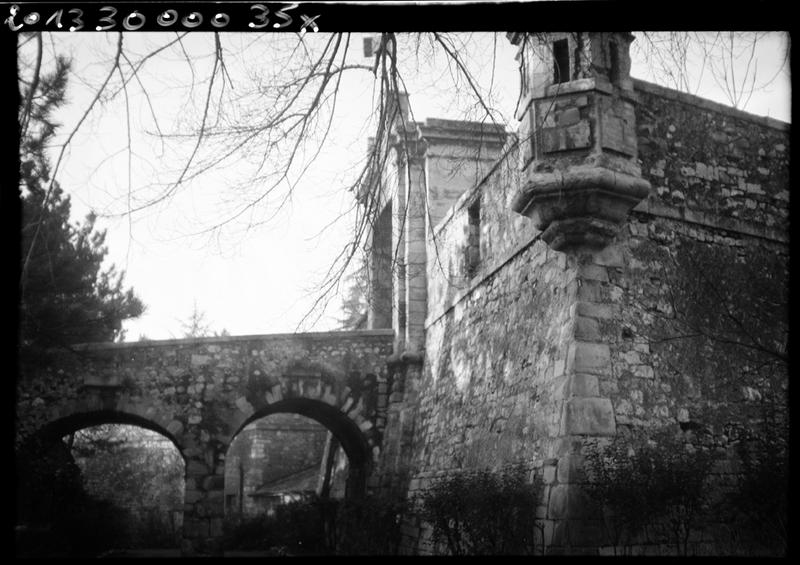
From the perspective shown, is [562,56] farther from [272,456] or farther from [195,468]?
[272,456]

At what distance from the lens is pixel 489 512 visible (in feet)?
25.3

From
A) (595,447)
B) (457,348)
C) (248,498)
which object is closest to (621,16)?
(595,447)

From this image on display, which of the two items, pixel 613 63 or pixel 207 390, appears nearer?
pixel 613 63

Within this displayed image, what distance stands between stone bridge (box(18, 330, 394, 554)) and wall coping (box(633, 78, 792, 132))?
8048 millimetres

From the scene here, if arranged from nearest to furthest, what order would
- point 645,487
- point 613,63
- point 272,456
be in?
point 645,487, point 613,63, point 272,456

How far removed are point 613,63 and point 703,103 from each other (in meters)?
1.39

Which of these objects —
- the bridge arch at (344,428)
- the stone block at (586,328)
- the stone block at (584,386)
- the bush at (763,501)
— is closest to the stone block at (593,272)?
the stone block at (586,328)

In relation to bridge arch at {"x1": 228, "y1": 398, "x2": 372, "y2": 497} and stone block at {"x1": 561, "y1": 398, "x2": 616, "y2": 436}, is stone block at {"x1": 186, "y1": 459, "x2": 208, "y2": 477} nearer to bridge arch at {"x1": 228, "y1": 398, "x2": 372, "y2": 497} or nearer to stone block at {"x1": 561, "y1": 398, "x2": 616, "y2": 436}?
bridge arch at {"x1": 228, "y1": 398, "x2": 372, "y2": 497}

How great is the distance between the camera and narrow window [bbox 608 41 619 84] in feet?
26.1

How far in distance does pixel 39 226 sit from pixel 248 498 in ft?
64.9

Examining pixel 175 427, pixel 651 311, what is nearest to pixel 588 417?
pixel 651 311

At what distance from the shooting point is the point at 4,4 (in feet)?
12.8

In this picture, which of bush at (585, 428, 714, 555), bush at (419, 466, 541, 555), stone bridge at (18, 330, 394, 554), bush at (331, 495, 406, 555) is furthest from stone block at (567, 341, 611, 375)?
stone bridge at (18, 330, 394, 554)

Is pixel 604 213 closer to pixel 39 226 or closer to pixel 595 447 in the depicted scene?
pixel 595 447
